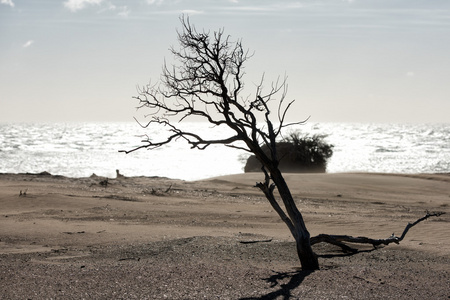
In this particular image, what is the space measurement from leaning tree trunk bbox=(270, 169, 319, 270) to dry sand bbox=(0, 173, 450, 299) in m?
0.24

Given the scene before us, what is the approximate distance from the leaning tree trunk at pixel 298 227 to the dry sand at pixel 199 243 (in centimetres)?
24

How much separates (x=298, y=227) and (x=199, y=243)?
8.51 feet

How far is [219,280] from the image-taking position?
7695mm

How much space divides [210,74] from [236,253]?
10.3ft

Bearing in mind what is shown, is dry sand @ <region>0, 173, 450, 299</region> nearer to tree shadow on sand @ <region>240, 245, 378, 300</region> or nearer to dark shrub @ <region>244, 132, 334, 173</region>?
tree shadow on sand @ <region>240, 245, 378, 300</region>

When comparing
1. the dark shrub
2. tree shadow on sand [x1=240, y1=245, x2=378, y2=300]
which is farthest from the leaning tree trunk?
the dark shrub

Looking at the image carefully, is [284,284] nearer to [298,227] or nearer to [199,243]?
[298,227]

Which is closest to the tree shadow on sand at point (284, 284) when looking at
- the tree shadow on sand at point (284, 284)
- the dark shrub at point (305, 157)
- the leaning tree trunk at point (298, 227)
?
the tree shadow on sand at point (284, 284)

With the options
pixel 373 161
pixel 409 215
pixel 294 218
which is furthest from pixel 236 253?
pixel 373 161

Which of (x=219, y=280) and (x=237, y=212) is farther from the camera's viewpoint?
(x=237, y=212)

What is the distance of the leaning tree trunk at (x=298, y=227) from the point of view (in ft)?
26.7

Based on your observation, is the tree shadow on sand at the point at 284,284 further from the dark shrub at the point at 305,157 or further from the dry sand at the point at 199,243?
the dark shrub at the point at 305,157

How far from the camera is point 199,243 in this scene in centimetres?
1024

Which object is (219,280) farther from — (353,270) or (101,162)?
(101,162)
